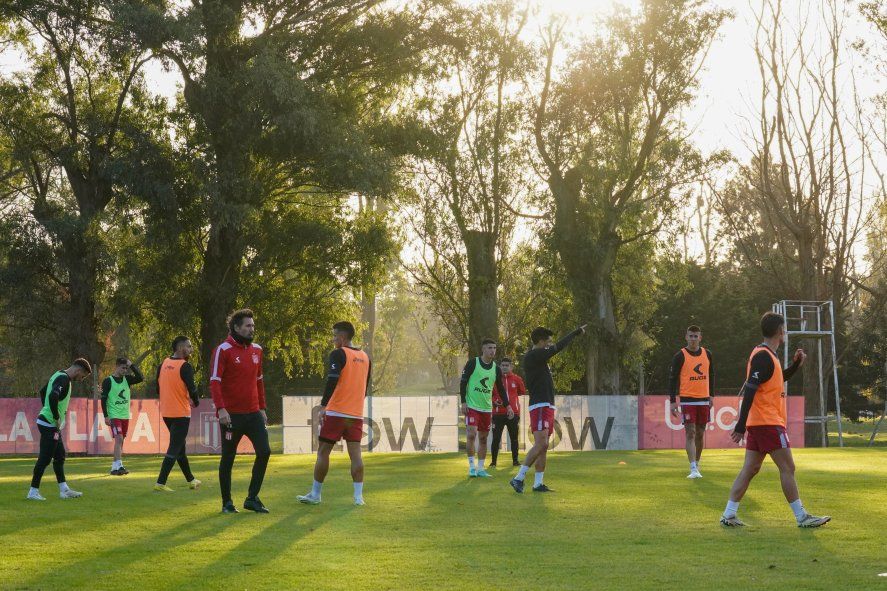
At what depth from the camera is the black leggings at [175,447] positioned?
49.6 feet

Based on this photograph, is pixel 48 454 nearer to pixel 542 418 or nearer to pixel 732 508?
pixel 542 418

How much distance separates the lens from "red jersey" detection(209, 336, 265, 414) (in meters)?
11.9

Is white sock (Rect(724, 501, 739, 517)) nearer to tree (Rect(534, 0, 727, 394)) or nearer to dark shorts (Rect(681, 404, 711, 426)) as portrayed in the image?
dark shorts (Rect(681, 404, 711, 426))

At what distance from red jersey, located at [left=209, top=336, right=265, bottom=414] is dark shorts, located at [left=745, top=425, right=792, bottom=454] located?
511 centimetres

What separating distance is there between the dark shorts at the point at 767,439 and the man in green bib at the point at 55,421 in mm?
8219

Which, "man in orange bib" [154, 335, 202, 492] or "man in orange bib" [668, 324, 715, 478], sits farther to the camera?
"man in orange bib" [668, 324, 715, 478]

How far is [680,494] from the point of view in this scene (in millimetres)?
14172

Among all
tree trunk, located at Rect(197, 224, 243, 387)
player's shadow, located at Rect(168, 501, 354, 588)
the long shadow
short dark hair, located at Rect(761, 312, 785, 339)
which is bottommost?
the long shadow

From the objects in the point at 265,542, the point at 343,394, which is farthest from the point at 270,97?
the point at 265,542

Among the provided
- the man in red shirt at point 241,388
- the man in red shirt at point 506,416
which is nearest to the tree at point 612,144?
the man in red shirt at point 506,416

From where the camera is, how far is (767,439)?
405 inches

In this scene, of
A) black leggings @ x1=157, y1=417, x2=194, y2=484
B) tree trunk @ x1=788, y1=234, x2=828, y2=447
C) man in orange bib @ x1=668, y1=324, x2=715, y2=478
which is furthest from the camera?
tree trunk @ x1=788, y1=234, x2=828, y2=447

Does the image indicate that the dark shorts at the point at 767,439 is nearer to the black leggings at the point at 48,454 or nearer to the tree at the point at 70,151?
the black leggings at the point at 48,454

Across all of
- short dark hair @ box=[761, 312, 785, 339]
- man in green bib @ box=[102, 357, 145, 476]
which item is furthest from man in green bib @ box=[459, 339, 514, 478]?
short dark hair @ box=[761, 312, 785, 339]
